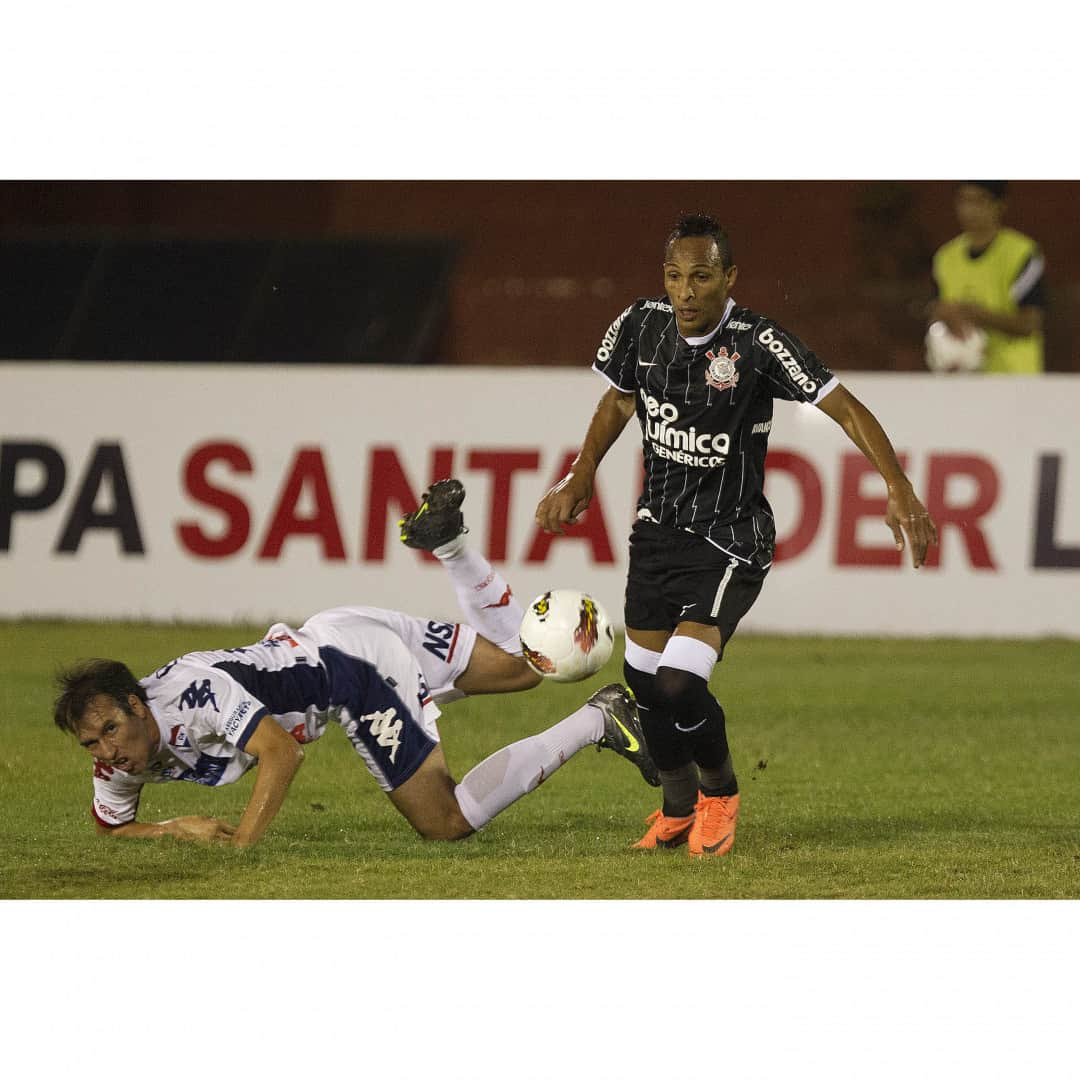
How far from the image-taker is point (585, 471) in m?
5.43

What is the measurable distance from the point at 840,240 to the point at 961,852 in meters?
11.8

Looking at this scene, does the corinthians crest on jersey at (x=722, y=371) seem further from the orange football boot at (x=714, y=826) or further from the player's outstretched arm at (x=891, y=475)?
the orange football boot at (x=714, y=826)

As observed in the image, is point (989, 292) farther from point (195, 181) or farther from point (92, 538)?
point (195, 181)

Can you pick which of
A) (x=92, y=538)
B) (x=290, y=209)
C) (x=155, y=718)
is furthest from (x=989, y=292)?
(x=290, y=209)

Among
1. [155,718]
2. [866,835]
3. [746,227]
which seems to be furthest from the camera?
[746,227]

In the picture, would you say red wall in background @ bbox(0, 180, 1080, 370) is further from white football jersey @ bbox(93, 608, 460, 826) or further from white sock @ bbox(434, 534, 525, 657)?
white football jersey @ bbox(93, 608, 460, 826)

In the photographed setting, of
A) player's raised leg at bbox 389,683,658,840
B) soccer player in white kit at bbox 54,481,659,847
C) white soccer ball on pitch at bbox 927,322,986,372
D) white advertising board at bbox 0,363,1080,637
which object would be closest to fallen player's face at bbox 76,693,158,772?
soccer player in white kit at bbox 54,481,659,847

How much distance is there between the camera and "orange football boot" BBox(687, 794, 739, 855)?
5.20m

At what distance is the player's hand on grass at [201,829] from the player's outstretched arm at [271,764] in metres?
0.26

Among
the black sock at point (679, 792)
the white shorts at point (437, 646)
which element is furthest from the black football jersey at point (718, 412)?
the white shorts at point (437, 646)

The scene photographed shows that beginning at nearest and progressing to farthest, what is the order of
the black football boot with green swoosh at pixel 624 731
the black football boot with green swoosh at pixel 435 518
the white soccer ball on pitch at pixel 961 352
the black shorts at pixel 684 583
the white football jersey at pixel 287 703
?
the white football jersey at pixel 287 703 < the black shorts at pixel 684 583 < the black football boot with green swoosh at pixel 624 731 < the black football boot with green swoosh at pixel 435 518 < the white soccer ball on pitch at pixel 961 352

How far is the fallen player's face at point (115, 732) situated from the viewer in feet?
16.3

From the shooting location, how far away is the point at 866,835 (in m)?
5.50

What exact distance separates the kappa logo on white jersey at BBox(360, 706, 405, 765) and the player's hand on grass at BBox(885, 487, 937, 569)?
1.58 m
